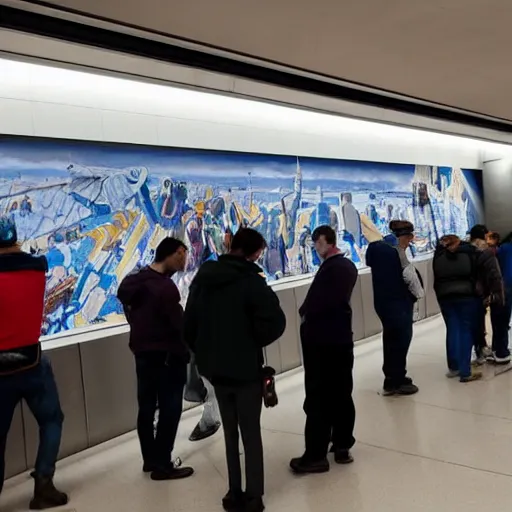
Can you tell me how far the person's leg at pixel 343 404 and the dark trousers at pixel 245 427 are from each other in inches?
31.7

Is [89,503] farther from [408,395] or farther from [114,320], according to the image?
[408,395]

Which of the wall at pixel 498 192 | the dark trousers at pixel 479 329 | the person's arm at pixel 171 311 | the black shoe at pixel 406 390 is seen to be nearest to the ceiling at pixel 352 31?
the person's arm at pixel 171 311

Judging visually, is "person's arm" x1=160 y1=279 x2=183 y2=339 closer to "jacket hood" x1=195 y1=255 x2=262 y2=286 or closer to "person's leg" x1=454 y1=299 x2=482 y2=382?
"jacket hood" x1=195 y1=255 x2=262 y2=286

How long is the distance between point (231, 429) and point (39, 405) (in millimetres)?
1193

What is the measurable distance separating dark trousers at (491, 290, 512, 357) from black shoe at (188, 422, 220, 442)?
3.33m

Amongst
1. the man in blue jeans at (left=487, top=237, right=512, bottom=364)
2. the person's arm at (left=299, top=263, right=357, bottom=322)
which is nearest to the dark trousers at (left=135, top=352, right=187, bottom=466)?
the person's arm at (left=299, top=263, right=357, bottom=322)

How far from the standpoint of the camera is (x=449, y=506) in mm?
3115

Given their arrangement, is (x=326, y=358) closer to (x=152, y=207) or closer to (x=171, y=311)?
(x=171, y=311)

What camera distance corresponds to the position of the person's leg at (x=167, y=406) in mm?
3723

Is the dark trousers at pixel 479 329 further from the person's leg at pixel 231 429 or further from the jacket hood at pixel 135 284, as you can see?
the jacket hood at pixel 135 284

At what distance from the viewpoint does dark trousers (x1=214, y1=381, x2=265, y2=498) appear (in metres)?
3.10

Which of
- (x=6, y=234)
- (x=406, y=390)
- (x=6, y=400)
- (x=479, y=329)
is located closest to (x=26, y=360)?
(x=6, y=400)

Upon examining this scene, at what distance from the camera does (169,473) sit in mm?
3736

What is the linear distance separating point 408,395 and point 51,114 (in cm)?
400
